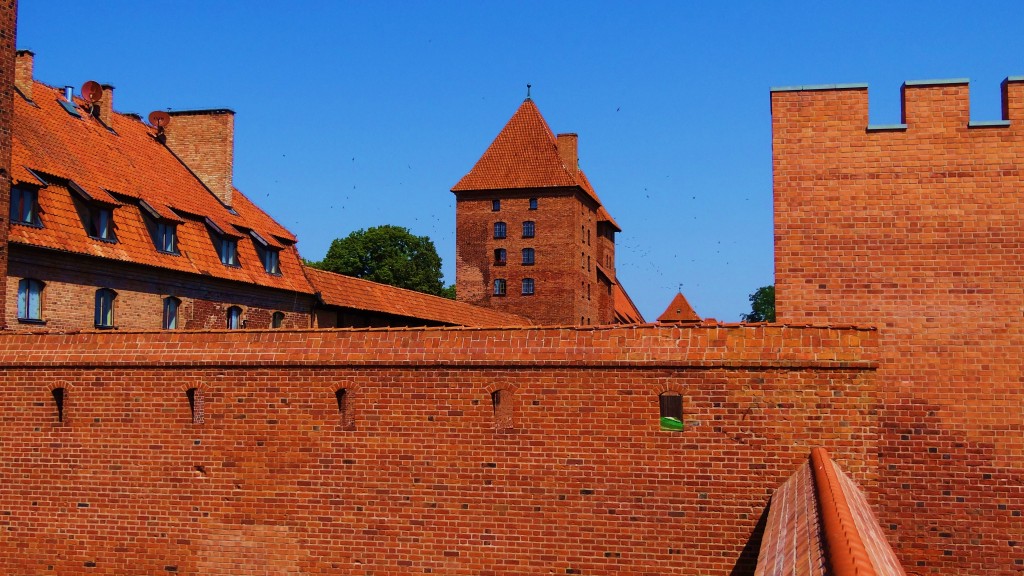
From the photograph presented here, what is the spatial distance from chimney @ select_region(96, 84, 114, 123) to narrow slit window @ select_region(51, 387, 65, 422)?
14.7 m

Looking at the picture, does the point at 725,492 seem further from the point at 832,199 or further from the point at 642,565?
the point at 832,199

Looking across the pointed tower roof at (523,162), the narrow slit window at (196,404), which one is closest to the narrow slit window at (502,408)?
the narrow slit window at (196,404)

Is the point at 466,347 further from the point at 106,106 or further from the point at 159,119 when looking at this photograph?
the point at 159,119

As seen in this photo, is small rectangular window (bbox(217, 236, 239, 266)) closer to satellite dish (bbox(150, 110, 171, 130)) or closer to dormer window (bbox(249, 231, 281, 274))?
dormer window (bbox(249, 231, 281, 274))

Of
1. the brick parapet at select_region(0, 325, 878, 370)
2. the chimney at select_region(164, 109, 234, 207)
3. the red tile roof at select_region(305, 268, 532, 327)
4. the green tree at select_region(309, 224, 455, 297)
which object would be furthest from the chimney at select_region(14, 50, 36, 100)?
the green tree at select_region(309, 224, 455, 297)

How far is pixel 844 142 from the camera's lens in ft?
41.0

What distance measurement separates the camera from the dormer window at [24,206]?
1995cm

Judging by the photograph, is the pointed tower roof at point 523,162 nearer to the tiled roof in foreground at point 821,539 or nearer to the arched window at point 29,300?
the arched window at point 29,300

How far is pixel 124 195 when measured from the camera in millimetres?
24141

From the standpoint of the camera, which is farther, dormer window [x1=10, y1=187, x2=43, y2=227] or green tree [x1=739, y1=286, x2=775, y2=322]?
green tree [x1=739, y1=286, x2=775, y2=322]

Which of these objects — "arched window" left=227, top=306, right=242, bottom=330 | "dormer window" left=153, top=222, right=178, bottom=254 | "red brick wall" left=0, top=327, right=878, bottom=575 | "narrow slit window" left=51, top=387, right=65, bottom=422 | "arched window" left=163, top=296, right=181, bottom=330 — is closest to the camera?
"red brick wall" left=0, top=327, right=878, bottom=575

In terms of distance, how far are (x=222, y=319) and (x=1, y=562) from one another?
12.9m

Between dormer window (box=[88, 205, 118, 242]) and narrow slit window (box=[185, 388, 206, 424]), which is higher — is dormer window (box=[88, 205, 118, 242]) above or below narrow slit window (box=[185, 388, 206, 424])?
above

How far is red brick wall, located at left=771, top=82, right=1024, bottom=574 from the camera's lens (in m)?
11.5
